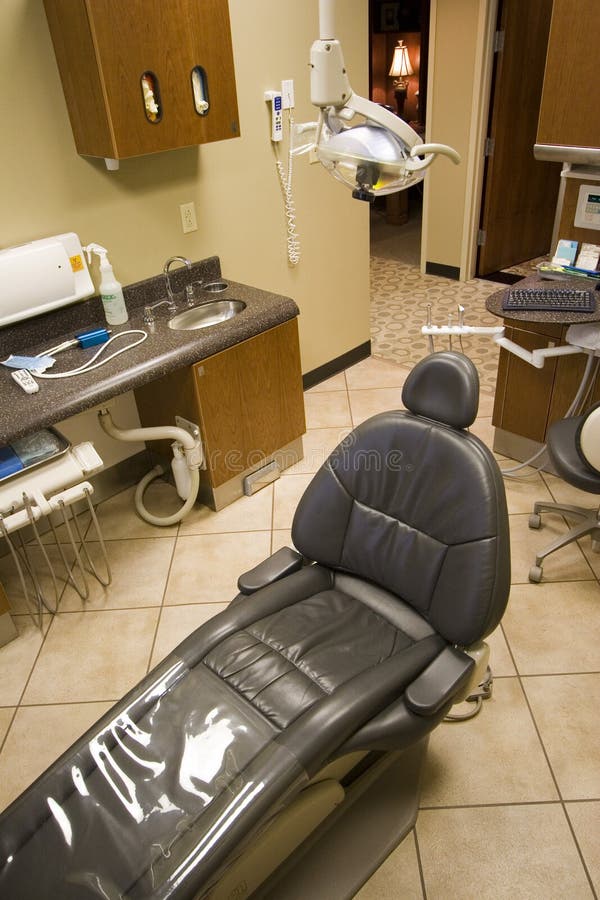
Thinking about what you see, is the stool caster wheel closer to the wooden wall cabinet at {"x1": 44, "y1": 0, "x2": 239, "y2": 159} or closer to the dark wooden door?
the wooden wall cabinet at {"x1": 44, "y1": 0, "x2": 239, "y2": 159}

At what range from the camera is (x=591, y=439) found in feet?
7.00

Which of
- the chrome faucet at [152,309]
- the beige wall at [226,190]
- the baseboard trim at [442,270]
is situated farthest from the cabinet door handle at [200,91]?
the baseboard trim at [442,270]

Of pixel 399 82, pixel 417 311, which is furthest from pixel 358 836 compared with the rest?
pixel 399 82

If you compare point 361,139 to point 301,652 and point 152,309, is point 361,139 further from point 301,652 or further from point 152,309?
point 152,309

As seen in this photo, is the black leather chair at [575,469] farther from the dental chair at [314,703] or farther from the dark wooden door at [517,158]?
the dark wooden door at [517,158]

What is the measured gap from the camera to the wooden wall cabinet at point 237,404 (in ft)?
8.70

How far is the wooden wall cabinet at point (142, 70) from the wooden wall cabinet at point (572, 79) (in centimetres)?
119

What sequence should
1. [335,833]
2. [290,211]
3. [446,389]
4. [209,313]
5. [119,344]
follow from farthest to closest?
[290,211] → [209,313] → [119,344] → [335,833] → [446,389]

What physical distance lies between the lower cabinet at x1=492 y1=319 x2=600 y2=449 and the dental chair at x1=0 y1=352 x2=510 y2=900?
135 centimetres

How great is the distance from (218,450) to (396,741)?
1.59 metres

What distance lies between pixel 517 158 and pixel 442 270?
3.06 feet

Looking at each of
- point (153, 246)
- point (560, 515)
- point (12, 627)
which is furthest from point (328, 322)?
point (12, 627)

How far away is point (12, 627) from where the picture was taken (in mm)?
2396

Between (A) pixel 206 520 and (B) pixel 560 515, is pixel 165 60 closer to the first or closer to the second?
(A) pixel 206 520
